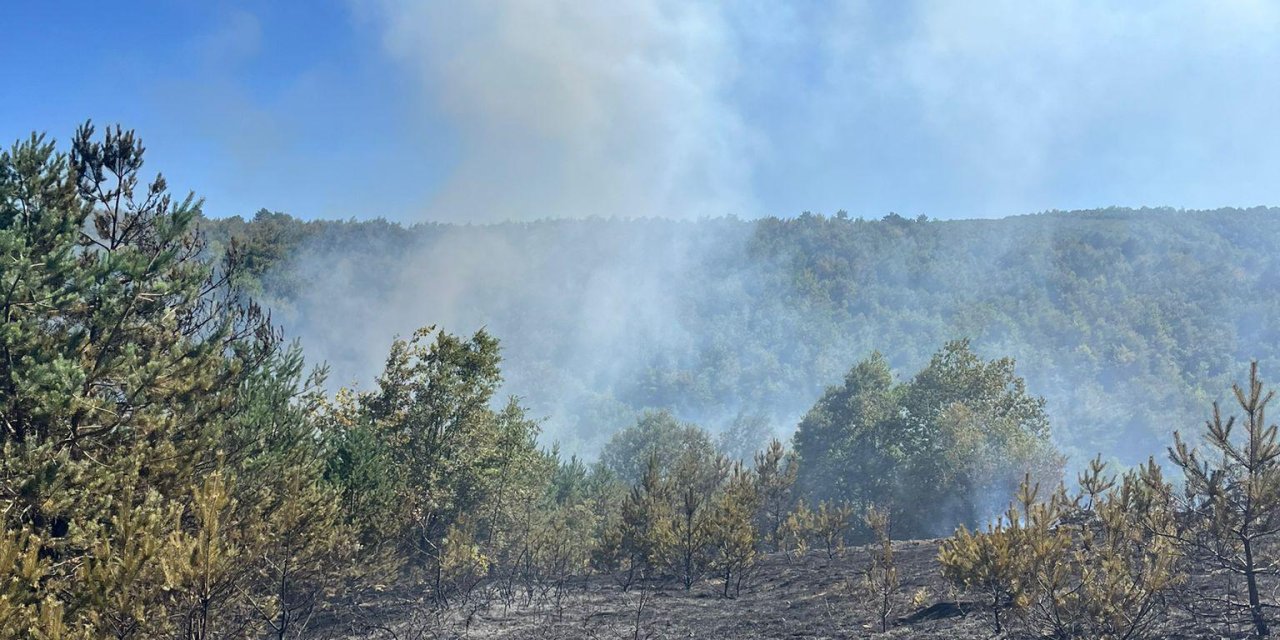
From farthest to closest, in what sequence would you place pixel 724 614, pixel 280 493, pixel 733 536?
pixel 733 536, pixel 724 614, pixel 280 493

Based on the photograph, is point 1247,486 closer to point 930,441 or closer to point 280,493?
point 280,493

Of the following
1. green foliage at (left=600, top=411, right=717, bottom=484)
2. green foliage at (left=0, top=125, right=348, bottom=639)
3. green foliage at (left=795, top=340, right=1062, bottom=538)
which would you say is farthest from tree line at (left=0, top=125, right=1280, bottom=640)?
green foliage at (left=600, top=411, right=717, bottom=484)

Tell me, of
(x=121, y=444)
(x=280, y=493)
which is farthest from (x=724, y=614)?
(x=121, y=444)

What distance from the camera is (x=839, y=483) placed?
202 ft

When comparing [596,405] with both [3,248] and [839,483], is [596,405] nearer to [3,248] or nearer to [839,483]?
[839,483]

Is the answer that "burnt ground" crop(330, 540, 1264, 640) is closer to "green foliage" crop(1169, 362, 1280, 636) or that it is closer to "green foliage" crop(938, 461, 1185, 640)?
"green foliage" crop(938, 461, 1185, 640)

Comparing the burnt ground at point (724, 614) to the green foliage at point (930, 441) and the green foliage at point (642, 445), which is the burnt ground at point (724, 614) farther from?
the green foliage at point (642, 445)

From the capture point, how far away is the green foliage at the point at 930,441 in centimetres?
4647

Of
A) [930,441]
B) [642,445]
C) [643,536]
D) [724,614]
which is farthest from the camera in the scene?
[642,445]

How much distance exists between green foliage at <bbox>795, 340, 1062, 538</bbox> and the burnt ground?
76.7 ft

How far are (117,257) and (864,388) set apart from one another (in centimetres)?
5957

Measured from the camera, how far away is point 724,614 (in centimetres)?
1942

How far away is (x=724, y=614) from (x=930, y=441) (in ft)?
128

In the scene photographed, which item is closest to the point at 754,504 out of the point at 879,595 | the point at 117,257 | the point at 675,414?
the point at 879,595
